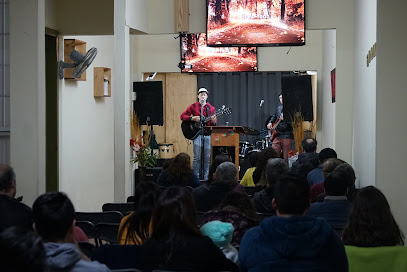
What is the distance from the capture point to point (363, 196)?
3.47 meters

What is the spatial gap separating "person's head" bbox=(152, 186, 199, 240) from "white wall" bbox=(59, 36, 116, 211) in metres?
7.12

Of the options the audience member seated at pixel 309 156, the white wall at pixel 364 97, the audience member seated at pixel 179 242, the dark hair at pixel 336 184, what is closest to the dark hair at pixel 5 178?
the audience member seated at pixel 179 242

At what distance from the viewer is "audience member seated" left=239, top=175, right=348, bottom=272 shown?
2.98 meters

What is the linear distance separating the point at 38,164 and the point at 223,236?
164 inches

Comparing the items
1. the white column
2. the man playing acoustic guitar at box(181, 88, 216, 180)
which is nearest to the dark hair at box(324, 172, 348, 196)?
the white column

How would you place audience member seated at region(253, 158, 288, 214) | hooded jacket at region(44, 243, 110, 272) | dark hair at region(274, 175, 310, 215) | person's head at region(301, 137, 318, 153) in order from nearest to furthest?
1. hooded jacket at region(44, 243, 110, 272)
2. dark hair at region(274, 175, 310, 215)
3. audience member seated at region(253, 158, 288, 214)
4. person's head at region(301, 137, 318, 153)

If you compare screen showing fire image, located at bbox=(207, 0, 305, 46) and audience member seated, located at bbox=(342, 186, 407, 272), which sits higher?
screen showing fire image, located at bbox=(207, 0, 305, 46)

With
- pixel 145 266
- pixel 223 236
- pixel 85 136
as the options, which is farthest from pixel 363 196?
pixel 85 136

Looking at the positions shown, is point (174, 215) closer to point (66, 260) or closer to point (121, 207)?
point (66, 260)

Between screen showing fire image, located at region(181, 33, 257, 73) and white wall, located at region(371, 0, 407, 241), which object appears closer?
white wall, located at region(371, 0, 407, 241)

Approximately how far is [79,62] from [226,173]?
15.2 ft

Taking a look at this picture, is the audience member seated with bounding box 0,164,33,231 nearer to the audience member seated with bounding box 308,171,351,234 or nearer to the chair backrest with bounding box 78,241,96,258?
the chair backrest with bounding box 78,241,96,258

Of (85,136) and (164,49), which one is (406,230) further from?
(164,49)

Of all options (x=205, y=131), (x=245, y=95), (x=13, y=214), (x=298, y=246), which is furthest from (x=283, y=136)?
(x=298, y=246)
